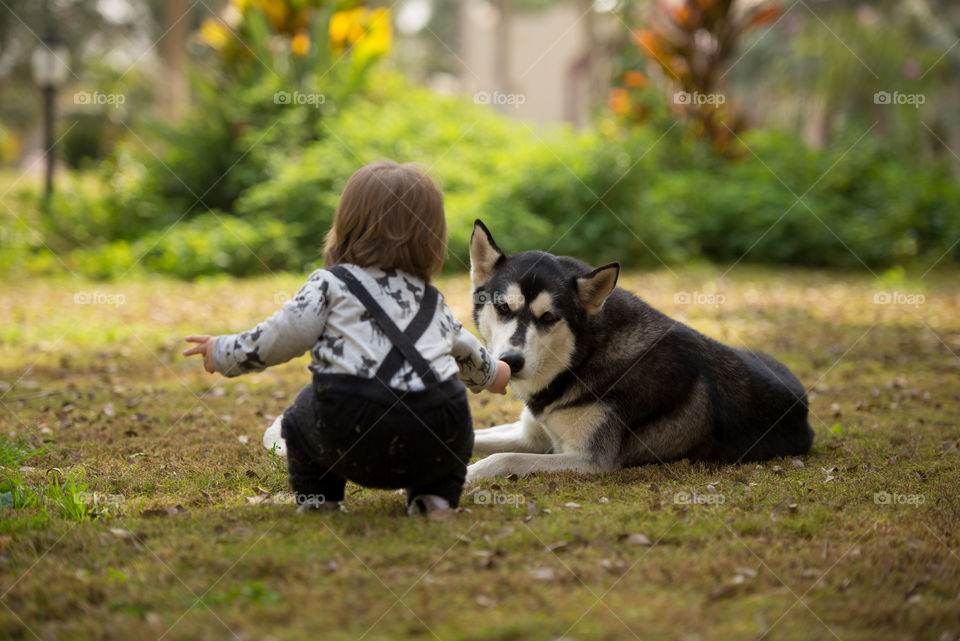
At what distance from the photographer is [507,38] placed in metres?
28.6

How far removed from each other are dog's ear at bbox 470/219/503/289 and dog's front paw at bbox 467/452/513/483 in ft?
3.30

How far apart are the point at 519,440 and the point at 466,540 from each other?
174 cm

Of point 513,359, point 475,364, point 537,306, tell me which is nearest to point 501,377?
point 475,364

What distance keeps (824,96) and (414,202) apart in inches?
979

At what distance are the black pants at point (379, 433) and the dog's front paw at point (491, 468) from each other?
0.85 meters

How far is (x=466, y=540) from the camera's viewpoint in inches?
137

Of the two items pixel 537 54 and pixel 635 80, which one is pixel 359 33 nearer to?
pixel 635 80

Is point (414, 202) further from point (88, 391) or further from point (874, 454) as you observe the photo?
point (88, 391)

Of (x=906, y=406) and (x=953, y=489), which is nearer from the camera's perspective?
(x=953, y=489)

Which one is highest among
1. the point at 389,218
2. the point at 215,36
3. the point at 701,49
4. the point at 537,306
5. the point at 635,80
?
the point at 215,36

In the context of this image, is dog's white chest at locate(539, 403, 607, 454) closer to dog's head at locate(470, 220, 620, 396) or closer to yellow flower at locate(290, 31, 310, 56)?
dog's head at locate(470, 220, 620, 396)

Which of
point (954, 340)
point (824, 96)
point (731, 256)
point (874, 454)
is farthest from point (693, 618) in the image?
point (824, 96)

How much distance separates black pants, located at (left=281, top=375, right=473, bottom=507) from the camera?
3.41m

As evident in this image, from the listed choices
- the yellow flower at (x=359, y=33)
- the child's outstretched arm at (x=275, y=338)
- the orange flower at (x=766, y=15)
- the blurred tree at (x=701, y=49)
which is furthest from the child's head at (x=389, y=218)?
the orange flower at (x=766, y=15)
